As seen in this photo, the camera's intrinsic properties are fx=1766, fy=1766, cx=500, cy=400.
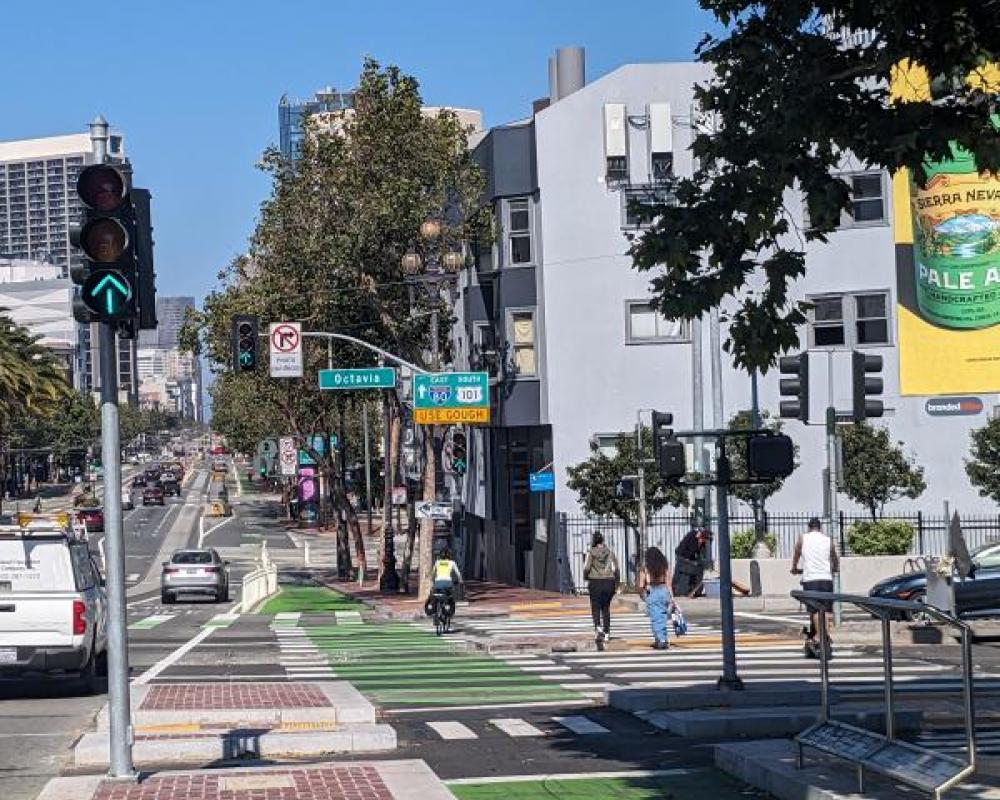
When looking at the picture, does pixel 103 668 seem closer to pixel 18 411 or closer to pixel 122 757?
pixel 122 757

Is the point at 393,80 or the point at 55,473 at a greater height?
the point at 393,80

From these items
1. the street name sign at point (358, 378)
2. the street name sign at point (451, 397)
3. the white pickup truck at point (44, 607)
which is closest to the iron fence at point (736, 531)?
the street name sign at point (451, 397)

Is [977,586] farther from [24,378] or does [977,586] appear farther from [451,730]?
[24,378]

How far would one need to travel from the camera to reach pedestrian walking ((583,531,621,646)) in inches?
1054

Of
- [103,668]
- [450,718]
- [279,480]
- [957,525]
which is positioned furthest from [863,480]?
[279,480]

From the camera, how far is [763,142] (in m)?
11.9

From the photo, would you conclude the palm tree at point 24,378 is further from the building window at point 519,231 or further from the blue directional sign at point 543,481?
the blue directional sign at point 543,481

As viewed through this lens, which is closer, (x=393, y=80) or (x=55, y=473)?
(x=393, y=80)

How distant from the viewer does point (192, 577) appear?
168 feet

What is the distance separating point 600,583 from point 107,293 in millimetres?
15367

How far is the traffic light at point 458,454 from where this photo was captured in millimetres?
41125

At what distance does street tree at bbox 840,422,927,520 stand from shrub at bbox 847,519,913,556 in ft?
12.2

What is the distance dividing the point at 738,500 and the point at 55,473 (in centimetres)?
14752

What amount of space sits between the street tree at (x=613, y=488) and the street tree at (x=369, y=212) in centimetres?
399
